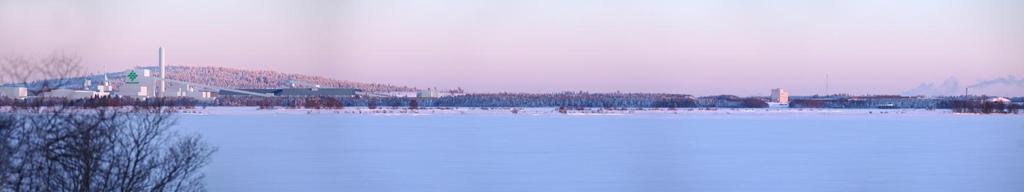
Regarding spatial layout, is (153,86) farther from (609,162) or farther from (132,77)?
(609,162)

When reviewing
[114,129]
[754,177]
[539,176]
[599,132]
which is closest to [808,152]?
[754,177]

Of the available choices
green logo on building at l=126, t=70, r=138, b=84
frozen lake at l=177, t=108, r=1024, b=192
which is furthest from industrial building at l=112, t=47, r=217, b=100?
frozen lake at l=177, t=108, r=1024, b=192

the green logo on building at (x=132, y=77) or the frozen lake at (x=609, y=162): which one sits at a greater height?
the green logo on building at (x=132, y=77)

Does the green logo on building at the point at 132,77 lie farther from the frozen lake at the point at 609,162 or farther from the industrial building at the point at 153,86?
the frozen lake at the point at 609,162

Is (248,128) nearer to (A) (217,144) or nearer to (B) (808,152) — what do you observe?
(A) (217,144)

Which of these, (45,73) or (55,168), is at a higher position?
(45,73)

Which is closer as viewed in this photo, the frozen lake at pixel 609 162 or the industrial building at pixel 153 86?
the frozen lake at pixel 609 162

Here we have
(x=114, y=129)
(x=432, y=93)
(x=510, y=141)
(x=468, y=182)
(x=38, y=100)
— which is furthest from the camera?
(x=432, y=93)

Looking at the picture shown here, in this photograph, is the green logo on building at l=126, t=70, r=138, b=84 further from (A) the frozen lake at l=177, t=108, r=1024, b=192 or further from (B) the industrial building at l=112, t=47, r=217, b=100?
(A) the frozen lake at l=177, t=108, r=1024, b=192

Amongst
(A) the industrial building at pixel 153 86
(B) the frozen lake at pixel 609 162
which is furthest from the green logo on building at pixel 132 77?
(B) the frozen lake at pixel 609 162

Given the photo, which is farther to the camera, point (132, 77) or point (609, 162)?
point (132, 77)

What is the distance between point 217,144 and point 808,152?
8.41 metres

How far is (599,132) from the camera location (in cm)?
2328

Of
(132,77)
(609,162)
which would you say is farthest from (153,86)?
(609,162)
